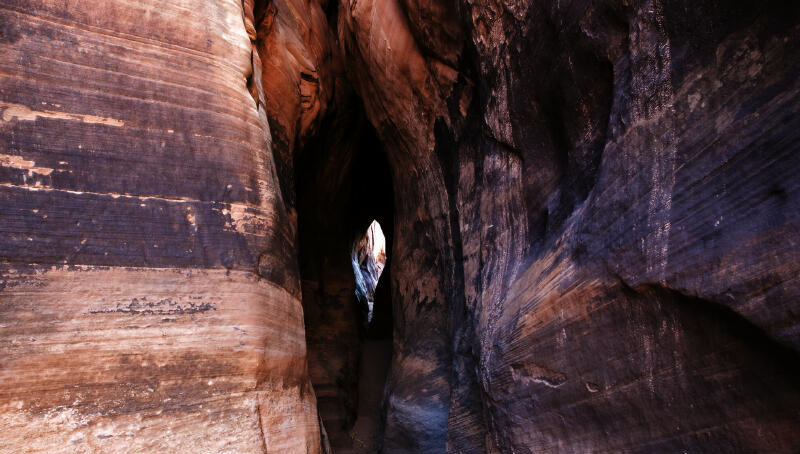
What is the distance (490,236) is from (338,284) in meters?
5.56

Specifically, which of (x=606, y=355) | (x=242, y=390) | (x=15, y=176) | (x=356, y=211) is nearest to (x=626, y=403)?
(x=606, y=355)

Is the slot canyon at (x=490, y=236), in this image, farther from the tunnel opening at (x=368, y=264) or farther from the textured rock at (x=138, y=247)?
the tunnel opening at (x=368, y=264)

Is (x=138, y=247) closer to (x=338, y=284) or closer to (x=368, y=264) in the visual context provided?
(x=338, y=284)

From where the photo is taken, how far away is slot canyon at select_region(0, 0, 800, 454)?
2393 millimetres

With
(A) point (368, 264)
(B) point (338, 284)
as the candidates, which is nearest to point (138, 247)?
(B) point (338, 284)

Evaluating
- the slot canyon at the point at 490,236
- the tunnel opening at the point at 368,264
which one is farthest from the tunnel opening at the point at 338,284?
the slot canyon at the point at 490,236

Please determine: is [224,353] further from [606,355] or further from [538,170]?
[538,170]

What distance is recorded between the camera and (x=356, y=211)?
38.9 feet

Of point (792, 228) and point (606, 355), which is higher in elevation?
point (792, 228)

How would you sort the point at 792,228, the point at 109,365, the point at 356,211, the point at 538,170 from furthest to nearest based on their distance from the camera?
the point at 356,211
the point at 538,170
the point at 109,365
the point at 792,228

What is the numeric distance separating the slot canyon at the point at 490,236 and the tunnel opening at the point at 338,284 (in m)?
3.64

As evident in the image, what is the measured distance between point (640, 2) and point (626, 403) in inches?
98.1

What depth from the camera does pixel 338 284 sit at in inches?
392

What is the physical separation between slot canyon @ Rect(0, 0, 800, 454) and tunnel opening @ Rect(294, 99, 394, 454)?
3640 mm
